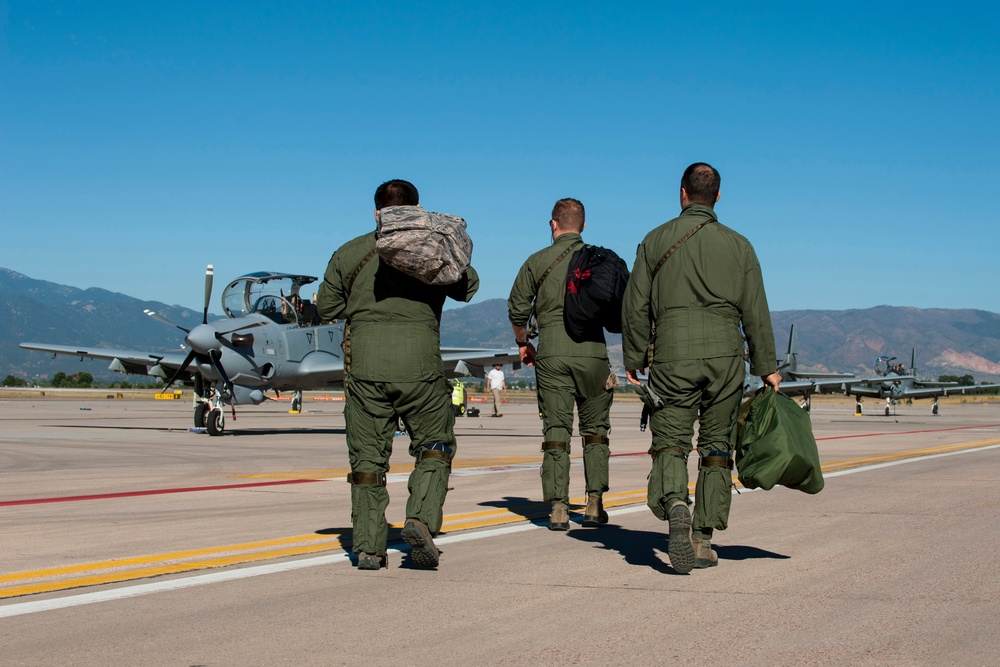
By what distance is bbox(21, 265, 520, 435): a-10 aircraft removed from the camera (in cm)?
2119

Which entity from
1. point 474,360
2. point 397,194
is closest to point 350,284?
point 397,194

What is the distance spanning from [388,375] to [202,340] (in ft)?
51.8

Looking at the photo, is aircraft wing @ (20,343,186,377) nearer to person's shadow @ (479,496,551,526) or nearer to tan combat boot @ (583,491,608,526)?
person's shadow @ (479,496,551,526)

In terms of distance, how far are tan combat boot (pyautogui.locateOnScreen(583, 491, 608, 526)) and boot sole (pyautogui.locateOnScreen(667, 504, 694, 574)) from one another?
194 cm

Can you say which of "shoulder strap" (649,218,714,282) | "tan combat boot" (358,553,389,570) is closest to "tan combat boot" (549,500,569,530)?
"tan combat boot" (358,553,389,570)

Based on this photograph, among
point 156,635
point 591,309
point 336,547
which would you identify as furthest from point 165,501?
point 156,635

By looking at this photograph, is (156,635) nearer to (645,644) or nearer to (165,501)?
(645,644)

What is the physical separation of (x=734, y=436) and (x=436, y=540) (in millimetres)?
2026

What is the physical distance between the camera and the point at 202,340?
20.7 meters

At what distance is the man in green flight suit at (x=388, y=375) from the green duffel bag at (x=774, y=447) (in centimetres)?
168

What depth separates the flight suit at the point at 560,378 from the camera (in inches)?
292

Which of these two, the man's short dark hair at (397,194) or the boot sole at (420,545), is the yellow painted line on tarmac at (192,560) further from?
the man's short dark hair at (397,194)

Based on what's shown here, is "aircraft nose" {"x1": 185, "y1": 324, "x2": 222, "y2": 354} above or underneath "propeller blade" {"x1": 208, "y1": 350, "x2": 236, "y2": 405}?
above

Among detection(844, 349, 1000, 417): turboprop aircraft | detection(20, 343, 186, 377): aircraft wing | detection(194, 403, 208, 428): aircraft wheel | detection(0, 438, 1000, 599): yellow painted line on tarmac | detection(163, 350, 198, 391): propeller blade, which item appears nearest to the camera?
detection(0, 438, 1000, 599): yellow painted line on tarmac
